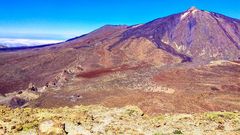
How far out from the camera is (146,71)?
2064 inches

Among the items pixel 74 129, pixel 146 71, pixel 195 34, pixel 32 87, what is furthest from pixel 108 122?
pixel 195 34

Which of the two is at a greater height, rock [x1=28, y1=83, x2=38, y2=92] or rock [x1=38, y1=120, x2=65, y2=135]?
rock [x1=38, y1=120, x2=65, y2=135]

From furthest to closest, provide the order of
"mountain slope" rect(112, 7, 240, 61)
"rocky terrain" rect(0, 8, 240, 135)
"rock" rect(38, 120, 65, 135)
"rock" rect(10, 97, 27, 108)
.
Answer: "mountain slope" rect(112, 7, 240, 61)
"rock" rect(10, 97, 27, 108)
"rocky terrain" rect(0, 8, 240, 135)
"rock" rect(38, 120, 65, 135)

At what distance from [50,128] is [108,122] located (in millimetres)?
2662

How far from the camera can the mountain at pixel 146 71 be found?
3622 cm

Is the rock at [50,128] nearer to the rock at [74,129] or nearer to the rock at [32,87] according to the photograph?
the rock at [74,129]

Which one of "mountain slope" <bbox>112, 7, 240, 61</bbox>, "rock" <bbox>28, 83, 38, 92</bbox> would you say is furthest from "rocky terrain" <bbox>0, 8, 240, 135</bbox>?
"mountain slope" <bbox>112, 7, 240, 61</bbox>

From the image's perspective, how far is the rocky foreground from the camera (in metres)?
12.6

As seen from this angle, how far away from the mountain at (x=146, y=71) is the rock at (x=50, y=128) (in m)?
18.3

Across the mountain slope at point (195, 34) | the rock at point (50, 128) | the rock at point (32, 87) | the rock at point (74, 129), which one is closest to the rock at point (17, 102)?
the rock at point (32, 87)

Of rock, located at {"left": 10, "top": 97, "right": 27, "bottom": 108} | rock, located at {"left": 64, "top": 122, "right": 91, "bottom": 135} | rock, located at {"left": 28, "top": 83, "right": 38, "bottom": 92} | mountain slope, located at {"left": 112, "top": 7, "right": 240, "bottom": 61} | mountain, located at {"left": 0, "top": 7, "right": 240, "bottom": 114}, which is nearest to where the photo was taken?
rock, located at {"left": 64, "top": 122, "right": 91, "bottom": 135}

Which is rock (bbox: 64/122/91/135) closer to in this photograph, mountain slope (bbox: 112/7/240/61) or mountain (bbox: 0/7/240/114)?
mountain (bbox: 0/7/240/114)

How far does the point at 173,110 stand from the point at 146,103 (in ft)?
11.2

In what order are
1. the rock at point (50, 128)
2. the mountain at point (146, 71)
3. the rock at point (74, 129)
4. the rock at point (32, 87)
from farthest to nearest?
the rock at point (32, 87) → the mountain at point (146, 71) → the rock at point (74, 129) → the rock at point (50, 128)
